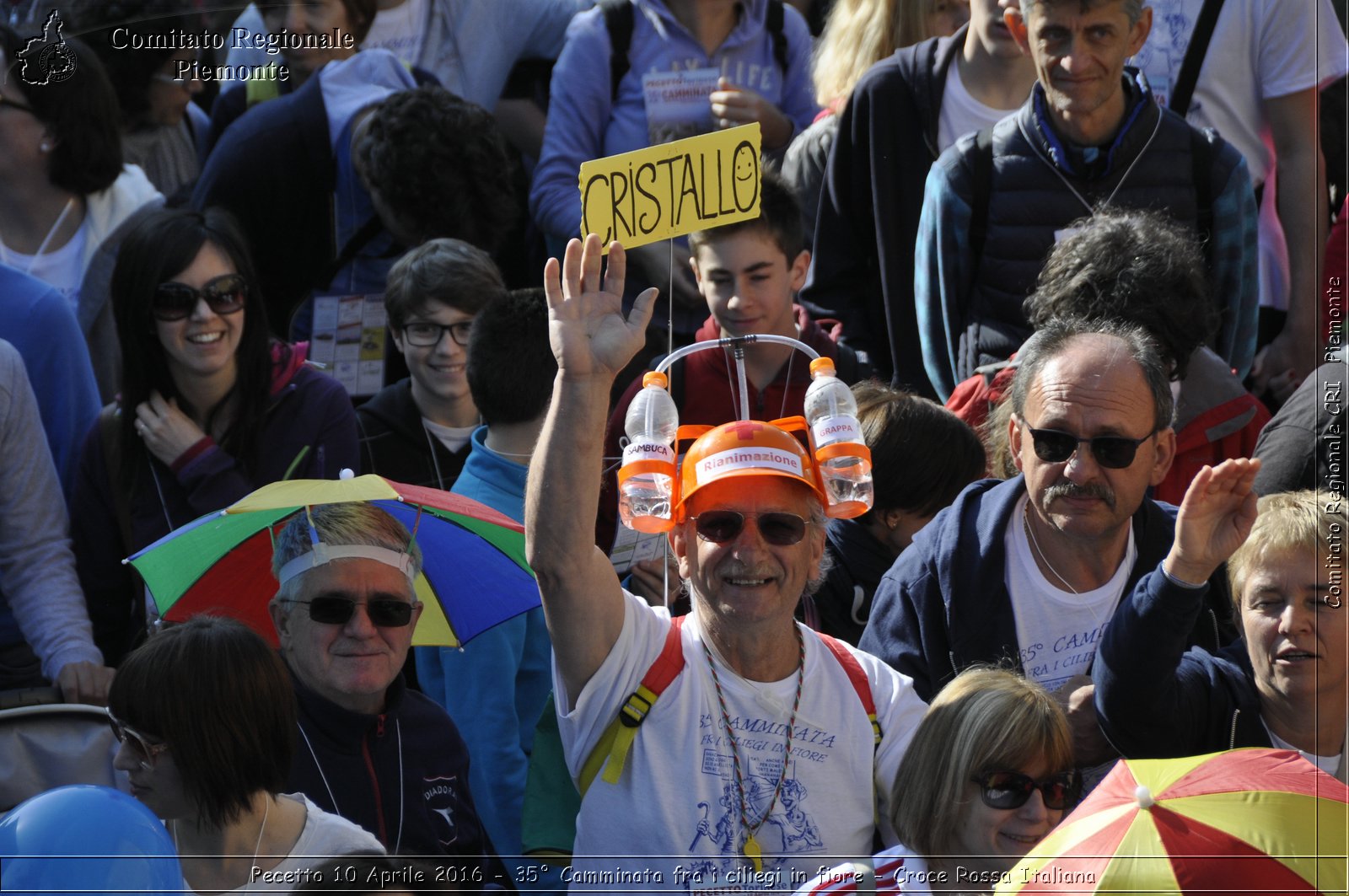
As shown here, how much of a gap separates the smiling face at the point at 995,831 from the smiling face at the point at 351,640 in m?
1.30

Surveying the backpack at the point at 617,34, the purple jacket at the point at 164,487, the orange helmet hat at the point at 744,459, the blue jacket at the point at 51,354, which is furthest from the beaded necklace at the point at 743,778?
the backpack at the point at 617,34

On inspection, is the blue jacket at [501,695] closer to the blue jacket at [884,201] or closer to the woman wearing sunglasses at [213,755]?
the woman wearing sunglasses at [213,755]

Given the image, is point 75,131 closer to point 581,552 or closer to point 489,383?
point 489,383

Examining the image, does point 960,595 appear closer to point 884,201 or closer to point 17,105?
point 884,201

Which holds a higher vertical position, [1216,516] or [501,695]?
[1216,516]

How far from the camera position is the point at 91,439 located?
4469 millimetres

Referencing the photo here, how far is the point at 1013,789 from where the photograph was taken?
292cm

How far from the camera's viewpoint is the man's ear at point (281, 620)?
11.7 ft

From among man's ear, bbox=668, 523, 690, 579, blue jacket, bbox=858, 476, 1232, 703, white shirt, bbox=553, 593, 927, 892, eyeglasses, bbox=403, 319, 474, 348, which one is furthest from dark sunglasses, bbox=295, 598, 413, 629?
eyeglasses, bbox=403, 319, 474, 348

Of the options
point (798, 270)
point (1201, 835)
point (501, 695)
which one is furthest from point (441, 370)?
point (1201, 835)

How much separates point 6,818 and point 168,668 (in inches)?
15.9

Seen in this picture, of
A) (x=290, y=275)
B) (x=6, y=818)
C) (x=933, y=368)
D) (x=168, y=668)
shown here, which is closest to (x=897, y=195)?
(x=933, y=368)

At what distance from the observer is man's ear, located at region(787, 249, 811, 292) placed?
15.6ft

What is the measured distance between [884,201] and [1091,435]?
1803mm
